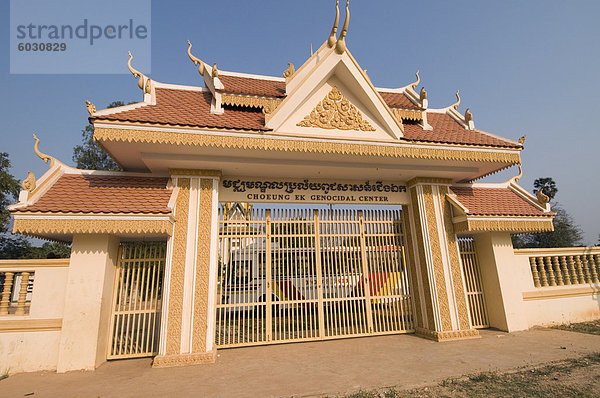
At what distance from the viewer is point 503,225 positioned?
21.2 ft

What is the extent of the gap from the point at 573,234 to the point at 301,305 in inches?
1211

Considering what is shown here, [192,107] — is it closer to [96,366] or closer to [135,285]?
[135,285]

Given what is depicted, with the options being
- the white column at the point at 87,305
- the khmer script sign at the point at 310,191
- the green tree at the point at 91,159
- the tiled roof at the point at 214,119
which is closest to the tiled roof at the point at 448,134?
the tiled roof at the point at 214,119

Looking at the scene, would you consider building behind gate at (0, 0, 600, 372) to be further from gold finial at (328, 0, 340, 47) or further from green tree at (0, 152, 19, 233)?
green tree at (0, 152, 19, 233)

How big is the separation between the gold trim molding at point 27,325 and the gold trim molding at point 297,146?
3.17m

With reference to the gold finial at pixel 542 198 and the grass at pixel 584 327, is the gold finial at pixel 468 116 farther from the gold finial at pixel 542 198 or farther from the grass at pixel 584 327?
the grass at pixel 584 327

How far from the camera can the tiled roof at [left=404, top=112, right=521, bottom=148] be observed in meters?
6.32

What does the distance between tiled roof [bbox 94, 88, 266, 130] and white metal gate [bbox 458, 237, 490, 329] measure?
19.2ft

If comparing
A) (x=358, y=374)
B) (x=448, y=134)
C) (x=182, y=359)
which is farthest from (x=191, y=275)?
(x=448, y=134)

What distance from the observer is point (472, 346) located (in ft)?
18.1

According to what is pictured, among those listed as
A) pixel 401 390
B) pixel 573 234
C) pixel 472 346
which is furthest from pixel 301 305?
pixel 573 234

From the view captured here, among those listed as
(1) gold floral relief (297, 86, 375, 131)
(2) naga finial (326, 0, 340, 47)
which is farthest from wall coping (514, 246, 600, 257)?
(2) naga finial (326, 0, 340, 47)

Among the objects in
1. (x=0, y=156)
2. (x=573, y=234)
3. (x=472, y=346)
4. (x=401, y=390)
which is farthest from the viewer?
(x=573, y=234)

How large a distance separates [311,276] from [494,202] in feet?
16.1
